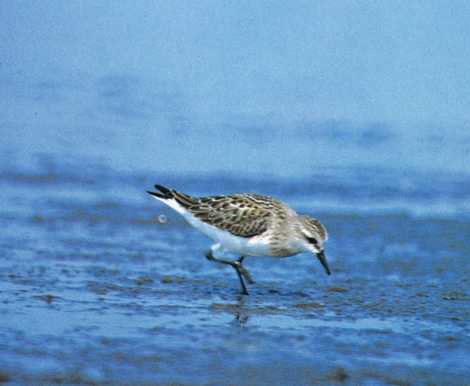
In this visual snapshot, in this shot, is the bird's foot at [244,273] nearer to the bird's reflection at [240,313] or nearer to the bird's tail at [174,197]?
the bird's reflection at [240,313]

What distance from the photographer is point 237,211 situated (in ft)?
32.5

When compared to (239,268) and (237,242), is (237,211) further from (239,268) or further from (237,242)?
(239,268)

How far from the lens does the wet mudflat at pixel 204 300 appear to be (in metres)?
7.18

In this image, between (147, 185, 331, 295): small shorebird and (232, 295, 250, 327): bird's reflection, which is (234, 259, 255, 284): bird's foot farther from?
(232, 295, 250, 327): bird's reflection

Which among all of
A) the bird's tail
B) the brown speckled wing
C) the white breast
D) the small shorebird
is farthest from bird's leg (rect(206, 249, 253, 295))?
the bird's tail

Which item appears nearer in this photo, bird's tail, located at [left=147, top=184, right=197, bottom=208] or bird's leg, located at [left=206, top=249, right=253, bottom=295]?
bird's leg, located at [left=206, top=249, right=253, bottom=295]

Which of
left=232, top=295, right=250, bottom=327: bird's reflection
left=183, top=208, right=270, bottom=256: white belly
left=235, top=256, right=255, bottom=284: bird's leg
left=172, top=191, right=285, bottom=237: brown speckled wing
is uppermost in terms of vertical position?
left=172, top=191, right=285, bottom=237: brown speckled wing

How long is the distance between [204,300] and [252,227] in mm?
988

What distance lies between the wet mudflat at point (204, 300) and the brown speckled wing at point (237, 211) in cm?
46

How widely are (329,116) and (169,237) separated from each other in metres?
6.74

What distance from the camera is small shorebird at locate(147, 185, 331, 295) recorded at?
9.62 m

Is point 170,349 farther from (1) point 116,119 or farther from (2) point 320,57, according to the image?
(2) point 320,57

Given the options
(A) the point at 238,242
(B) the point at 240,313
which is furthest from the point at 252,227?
(B) the point at 240,313

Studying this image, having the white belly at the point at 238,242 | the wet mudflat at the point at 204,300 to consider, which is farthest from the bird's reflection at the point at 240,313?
the white belly at the point at 238,242
